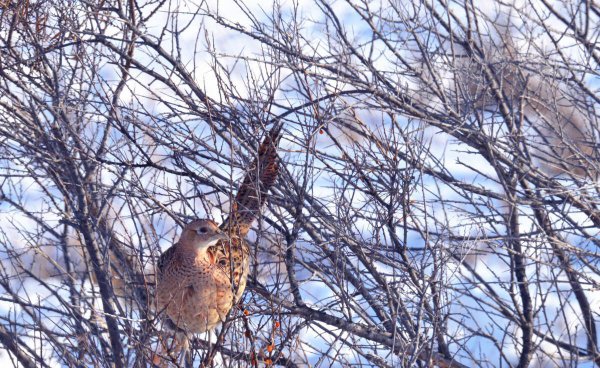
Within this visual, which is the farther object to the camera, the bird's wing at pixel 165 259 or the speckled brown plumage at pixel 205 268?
the bird's wing at pixel 165 259

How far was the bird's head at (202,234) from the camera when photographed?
4680 millimetres

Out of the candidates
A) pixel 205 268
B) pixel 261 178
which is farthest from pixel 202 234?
pixel 261 178

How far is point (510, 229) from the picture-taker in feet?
16.4

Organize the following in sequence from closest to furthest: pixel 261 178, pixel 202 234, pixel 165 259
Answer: pixel 261 178, pixel 202 234, pixel 165 259

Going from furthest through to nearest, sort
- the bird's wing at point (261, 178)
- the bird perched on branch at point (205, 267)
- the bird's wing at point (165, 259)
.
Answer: the bird's wing at point (165, 259)
the bird perched on branch at point (205, 267)
the bird's wing at point (261, 178)

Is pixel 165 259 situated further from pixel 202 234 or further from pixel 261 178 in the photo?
pixel 261 178

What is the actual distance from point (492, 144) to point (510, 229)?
518 millimetres

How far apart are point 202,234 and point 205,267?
1.24 ft

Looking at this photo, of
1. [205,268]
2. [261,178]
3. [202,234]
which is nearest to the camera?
[261,178]

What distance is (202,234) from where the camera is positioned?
4824 mm

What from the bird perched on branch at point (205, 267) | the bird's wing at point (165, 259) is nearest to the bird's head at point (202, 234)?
the bird perched on branch at point (205, 267)

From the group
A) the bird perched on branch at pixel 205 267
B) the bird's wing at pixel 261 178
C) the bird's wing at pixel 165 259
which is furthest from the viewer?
the bird's wing at pixel 165 259

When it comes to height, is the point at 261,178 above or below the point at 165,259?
above

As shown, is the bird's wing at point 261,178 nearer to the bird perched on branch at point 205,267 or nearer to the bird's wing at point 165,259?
the bird perched on branch at point 205,267
